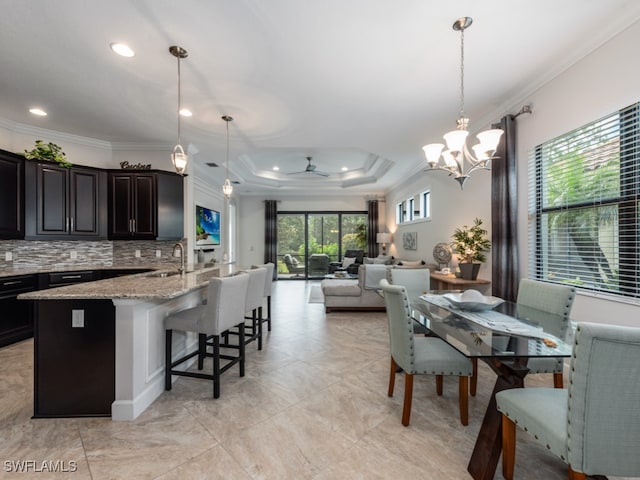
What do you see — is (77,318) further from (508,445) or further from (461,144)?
(461,144)

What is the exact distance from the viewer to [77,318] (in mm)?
2061

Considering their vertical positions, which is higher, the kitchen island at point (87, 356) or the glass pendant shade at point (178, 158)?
the glass pendant shade at point (178, 158)

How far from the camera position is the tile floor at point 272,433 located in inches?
63.6

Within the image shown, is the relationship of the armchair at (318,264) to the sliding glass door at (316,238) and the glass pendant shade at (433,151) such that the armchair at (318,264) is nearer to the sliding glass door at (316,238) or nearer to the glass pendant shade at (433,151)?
the sliding glass door at (316,238)

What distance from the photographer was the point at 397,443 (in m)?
1.83

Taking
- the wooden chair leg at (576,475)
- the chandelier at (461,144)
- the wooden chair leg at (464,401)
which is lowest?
the wooden chair leg at (464,401)

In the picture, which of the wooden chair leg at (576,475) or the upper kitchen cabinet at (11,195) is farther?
the upper kitchen cabinet at (11,195)

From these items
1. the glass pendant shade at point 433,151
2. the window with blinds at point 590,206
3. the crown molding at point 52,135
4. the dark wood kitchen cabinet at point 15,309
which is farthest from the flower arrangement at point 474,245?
the crown molding at point 52,135

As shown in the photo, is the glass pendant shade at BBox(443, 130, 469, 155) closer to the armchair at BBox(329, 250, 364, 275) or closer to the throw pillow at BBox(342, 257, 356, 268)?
the armchair at BBox(329, 250, 364, 275)

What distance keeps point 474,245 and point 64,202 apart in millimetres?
5802

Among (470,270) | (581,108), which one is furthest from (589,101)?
(470,270)

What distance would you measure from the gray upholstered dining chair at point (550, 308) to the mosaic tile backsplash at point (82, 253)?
4.64 metres

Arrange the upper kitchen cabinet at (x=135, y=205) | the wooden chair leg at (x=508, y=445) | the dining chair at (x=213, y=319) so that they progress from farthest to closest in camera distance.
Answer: the upper kitchen cabinet at (x=135, y=205) < the dining chair at (x=213, y=319) < the wooden chair leg at (x=508, y=445)

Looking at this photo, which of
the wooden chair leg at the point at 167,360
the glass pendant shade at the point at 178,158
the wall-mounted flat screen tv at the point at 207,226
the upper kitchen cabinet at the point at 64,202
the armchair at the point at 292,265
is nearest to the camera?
the wooden chair leg at the point at 167,360
